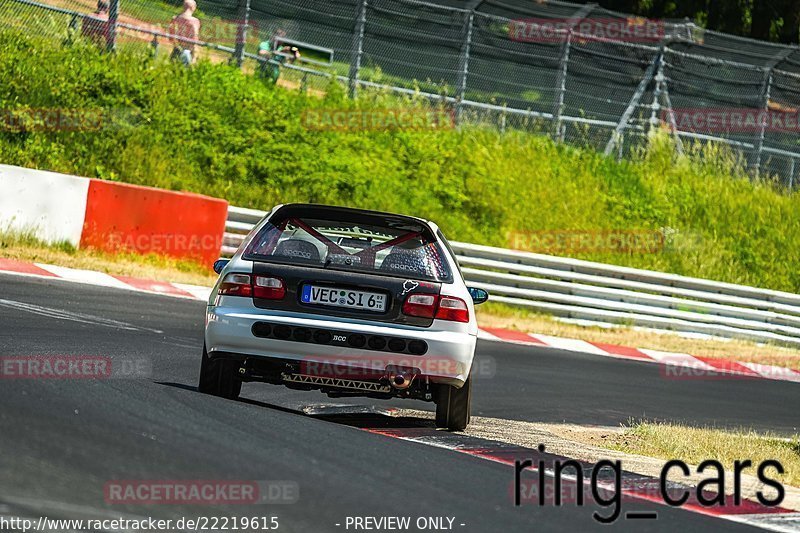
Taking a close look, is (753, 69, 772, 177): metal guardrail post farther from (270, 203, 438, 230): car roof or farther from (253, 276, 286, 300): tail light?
Result: (253, 276, 286, 300): tail light

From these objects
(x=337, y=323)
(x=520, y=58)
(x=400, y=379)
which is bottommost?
(x=400, y=379)

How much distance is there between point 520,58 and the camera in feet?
75.0

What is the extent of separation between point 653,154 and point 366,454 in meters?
20.7

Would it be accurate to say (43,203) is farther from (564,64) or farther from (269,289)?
(564,64)

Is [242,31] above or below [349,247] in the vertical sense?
above

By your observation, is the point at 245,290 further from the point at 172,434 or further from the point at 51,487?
the point at 51,487

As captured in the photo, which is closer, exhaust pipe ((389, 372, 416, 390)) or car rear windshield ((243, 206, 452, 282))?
exhaust pipe ((389, 372, 416, 390))

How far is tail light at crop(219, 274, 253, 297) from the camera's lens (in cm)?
800

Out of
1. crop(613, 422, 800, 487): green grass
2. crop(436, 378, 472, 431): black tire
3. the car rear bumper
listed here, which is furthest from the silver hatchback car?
crop(613, 422, 800, 487): green grass

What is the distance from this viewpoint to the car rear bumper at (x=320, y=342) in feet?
25.8

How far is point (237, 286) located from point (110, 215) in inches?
370

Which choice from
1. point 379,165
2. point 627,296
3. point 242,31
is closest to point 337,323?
point 627,296

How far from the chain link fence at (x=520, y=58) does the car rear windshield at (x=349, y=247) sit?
13667 mm

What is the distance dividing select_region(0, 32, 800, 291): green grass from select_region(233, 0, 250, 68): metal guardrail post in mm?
302
